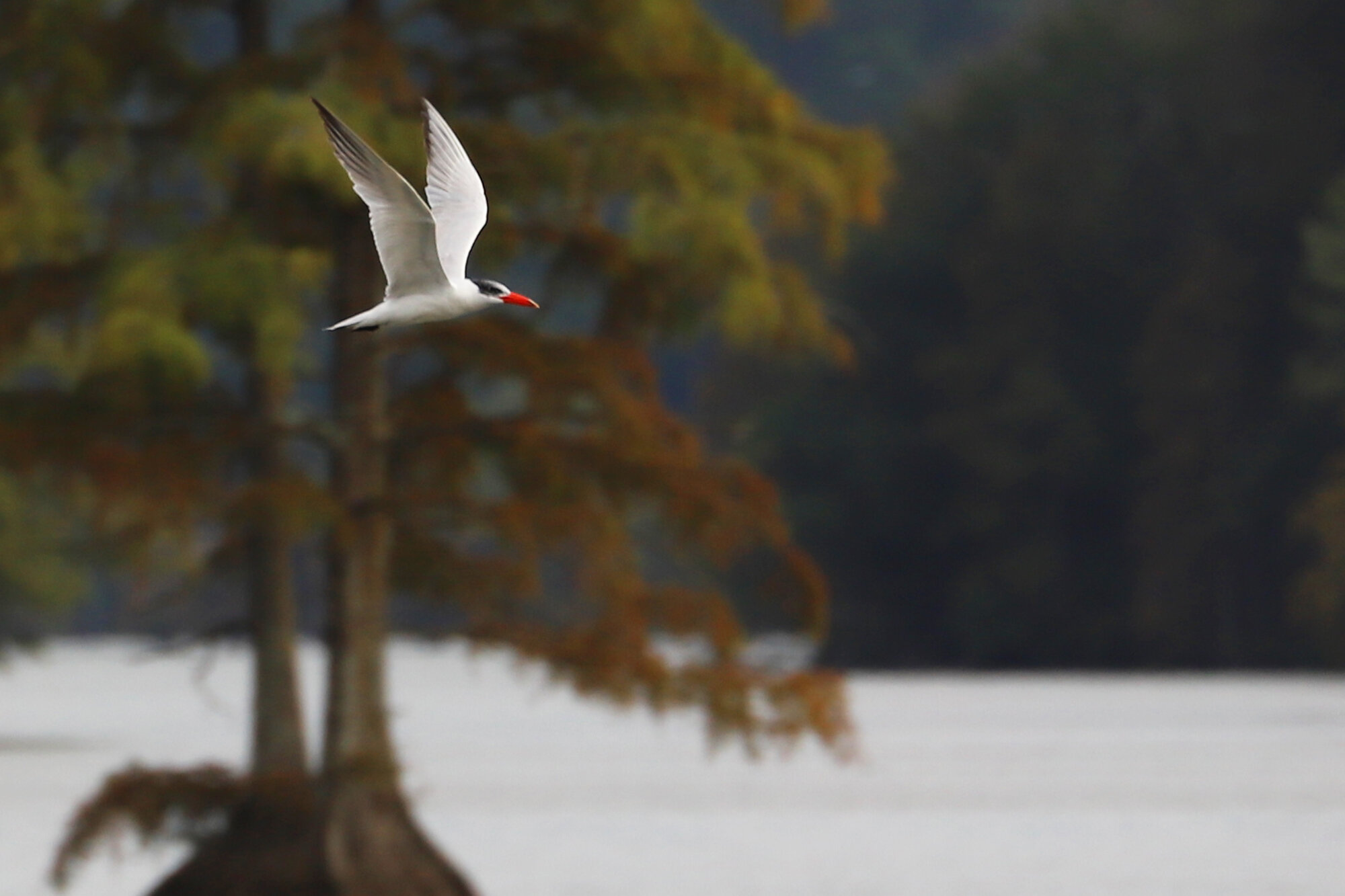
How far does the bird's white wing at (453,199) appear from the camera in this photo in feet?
31.0

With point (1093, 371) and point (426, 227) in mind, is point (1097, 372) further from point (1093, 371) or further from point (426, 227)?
point (426, 227)

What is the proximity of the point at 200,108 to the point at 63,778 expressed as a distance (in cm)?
2381

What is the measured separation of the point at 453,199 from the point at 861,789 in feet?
108

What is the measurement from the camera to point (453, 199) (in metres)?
9.73

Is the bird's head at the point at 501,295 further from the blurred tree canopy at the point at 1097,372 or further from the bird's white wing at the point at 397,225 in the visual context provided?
the blurred tree canopy at the point at 1097,372

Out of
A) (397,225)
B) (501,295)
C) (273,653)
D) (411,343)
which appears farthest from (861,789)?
(501,295)

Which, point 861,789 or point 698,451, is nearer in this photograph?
point 698,451

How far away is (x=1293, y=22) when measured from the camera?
6494cm

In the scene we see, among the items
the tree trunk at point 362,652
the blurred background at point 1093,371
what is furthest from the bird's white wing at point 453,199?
the blurred background at point 1093,371

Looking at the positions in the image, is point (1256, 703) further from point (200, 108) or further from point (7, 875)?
point (200, 108)

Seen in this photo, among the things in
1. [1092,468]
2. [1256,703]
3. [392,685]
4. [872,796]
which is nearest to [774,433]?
[1092,468]

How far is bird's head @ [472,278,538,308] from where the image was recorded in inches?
343

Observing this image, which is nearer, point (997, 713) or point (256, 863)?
point (256, 863)

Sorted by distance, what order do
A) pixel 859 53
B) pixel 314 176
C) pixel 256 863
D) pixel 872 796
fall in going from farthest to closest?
pixel 859 53
pixel 872 796
pixel 256 863
pixel 314 176
